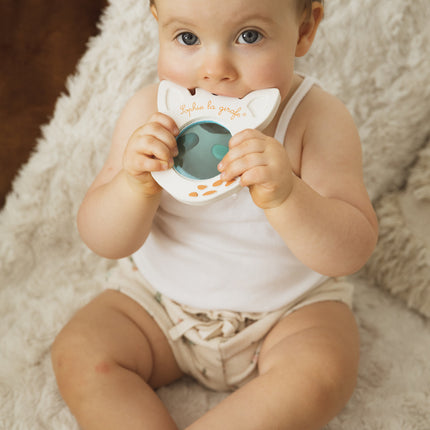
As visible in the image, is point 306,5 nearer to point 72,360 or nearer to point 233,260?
point 233,260

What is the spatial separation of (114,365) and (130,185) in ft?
0.85

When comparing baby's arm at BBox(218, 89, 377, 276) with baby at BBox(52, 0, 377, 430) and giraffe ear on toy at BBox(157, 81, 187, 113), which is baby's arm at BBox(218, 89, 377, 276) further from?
giraffe ear on toy at BBox(157, 81, 187, 113)

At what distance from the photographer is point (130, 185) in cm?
79

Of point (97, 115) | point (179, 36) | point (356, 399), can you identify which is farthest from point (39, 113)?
point (356, 399)

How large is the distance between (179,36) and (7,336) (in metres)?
0.56

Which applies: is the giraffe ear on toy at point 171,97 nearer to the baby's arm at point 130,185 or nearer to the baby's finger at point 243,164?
the baby's arm at point 130,185

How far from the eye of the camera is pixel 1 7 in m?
0.98

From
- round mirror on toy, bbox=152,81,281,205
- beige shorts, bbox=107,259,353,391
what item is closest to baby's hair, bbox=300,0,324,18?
round mirror on toy, bbox=152,81,281,205

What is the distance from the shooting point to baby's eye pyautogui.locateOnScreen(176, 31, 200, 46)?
28.7 inches

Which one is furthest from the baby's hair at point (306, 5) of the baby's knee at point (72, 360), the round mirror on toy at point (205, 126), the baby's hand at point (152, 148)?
the baby's knee at point (72, 360)

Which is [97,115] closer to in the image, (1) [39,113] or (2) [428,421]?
(1) [39,113]

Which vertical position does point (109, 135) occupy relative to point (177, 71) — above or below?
below

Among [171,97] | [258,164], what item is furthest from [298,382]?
[171,97]

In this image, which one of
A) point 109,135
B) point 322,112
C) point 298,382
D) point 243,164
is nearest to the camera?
point 243,164
